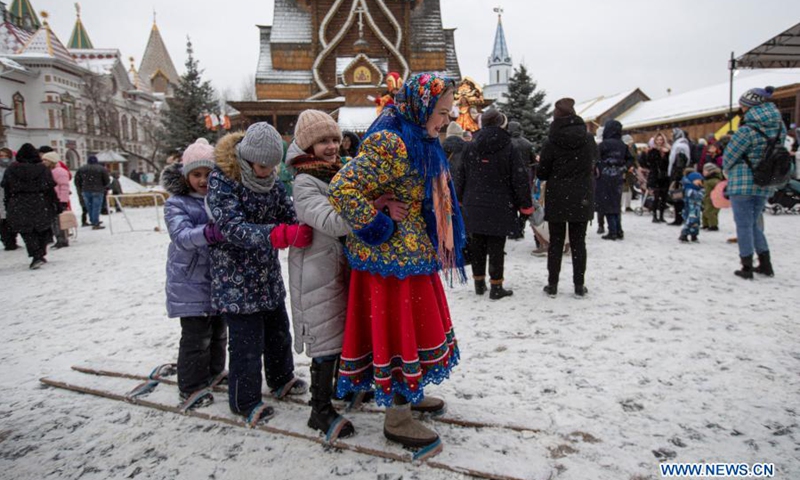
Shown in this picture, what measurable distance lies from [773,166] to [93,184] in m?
14.7

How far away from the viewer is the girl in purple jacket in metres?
2.85

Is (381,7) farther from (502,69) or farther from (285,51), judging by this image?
(502,69)

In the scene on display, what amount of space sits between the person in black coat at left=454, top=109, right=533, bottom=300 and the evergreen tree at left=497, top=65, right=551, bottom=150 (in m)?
22.1

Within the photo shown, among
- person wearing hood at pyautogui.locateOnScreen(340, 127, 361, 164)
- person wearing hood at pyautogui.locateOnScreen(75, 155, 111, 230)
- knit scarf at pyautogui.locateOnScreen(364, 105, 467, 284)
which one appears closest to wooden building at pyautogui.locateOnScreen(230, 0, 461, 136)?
person wearing hood at pyautogui.locateOnScreen(75, 155, 111, 230)

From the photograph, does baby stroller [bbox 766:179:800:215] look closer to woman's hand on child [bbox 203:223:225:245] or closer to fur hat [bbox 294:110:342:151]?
fur hat [bbox 294:110:342:151]

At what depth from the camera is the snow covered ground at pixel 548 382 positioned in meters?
2.41

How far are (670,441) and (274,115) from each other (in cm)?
2162

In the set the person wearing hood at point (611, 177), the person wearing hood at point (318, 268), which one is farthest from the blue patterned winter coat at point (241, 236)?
the person wearing hood at point (611, 177)

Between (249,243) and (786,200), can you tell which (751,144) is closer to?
(249,243)

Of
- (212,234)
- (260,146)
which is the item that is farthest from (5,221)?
(260,146)

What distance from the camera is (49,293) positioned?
241 inches

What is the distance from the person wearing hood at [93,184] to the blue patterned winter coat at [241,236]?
12377 mm

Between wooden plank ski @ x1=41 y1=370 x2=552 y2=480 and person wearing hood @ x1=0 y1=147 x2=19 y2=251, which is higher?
person wearing hood @ x1=0 y1=147 x2=19 y2=251

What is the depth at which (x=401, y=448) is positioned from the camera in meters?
2.47
